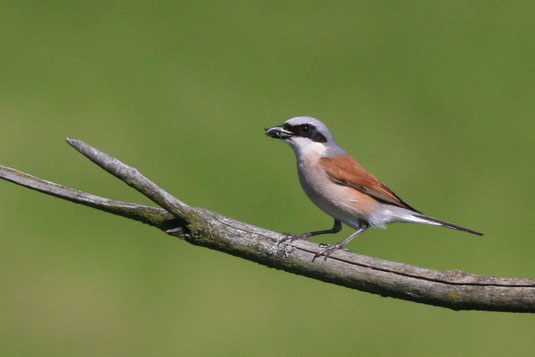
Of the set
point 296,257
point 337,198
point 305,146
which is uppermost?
point 305,146

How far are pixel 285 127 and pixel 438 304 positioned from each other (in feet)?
3.27

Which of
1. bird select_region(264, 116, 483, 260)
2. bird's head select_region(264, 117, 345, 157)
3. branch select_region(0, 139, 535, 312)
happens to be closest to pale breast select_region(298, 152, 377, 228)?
Result: bird select_region(264, 116, 483, 260)

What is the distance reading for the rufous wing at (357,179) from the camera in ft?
7.72

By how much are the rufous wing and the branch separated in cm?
61

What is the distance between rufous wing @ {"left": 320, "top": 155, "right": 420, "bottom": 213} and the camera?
7.72 feet

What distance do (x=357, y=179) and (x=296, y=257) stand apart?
2.43 ft

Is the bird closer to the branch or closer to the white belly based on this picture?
the white belly

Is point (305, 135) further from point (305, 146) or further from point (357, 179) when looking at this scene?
point (357, 179)

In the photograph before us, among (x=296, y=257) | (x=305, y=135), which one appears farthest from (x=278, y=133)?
(x=296, y=257)

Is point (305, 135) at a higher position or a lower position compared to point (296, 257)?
higher

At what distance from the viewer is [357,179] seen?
7.88 ft

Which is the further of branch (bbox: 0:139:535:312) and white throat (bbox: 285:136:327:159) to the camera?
white throat (bbox: 285:136:327:159)

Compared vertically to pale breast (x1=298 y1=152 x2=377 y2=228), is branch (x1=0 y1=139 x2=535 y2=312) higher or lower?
lower

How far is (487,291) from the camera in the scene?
4.99ft
